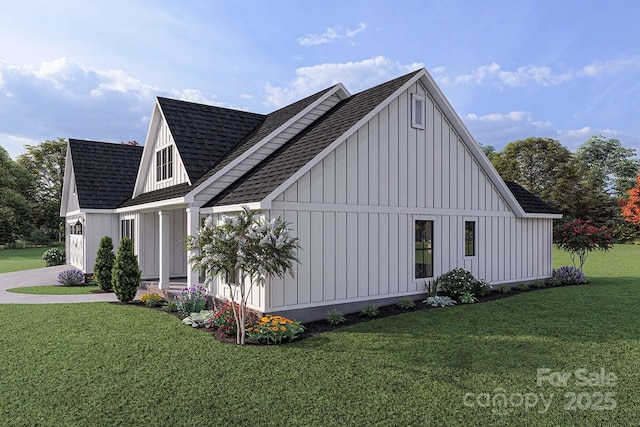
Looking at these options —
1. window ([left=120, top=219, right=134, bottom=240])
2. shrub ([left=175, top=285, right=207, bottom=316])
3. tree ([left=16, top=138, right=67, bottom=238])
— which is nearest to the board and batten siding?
shrub ([left=175, top=285, right=207, bottom=316])

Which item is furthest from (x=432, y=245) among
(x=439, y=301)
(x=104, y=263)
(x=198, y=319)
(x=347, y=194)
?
(x=104, y=263)

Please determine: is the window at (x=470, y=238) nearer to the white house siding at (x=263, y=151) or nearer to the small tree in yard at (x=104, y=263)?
the white house siding at (x=263, y=151)

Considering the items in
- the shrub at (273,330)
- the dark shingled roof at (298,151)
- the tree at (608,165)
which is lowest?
the shrub at (273,330)

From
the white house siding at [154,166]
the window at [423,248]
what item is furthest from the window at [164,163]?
the window at [423,248]

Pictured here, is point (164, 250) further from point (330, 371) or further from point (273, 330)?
point (330, 371)

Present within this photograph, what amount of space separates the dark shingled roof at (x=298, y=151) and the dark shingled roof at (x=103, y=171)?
29.4 feet

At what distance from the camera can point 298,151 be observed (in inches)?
431

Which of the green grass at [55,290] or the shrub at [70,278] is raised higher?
the shrub at [70,278]

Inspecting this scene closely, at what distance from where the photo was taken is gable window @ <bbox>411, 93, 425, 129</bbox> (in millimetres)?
11680

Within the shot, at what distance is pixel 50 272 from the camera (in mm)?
20234

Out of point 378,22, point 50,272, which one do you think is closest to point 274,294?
point 378,22

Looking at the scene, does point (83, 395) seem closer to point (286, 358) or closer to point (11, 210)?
point (286, 358)

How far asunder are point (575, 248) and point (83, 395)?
17.1 m

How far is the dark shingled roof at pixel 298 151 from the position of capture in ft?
31.8
